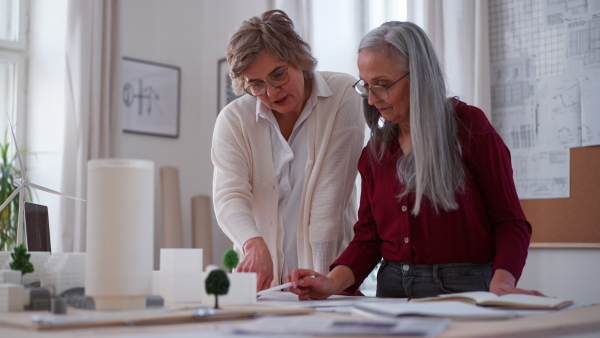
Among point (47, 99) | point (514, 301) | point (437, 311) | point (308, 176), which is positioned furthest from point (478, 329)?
point (47, 99)

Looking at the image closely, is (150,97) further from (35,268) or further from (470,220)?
(470,220)

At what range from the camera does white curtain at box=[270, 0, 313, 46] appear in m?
4.21

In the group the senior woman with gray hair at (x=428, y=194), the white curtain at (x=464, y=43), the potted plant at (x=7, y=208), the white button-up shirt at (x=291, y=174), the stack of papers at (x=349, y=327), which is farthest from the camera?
the potted plant at (x=7, y=208)

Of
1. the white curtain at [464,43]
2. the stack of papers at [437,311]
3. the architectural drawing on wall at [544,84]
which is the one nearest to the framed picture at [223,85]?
the white curtain at [464,43]

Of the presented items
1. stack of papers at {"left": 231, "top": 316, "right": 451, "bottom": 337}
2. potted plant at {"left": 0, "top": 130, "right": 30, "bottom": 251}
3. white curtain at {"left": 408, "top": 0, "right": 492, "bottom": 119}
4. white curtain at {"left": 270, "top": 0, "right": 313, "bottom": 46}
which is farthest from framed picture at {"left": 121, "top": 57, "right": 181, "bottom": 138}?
stack of papers at {"left": 231, "top": 316, "right": 451, "bottom": 337}

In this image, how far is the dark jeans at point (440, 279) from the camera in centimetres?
172

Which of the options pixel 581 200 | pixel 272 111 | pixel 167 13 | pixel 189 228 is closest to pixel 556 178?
pixel 581 200

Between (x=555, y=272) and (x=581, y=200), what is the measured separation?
0.34 meters

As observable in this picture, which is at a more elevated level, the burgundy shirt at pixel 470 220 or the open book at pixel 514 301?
the burgundy shirt at pixel 470 220

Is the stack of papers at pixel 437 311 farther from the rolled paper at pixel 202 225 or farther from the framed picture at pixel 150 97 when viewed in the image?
the framed picture at pixel 150 97

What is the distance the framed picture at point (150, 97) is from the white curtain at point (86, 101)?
0.18m

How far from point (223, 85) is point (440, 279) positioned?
3.49 metres

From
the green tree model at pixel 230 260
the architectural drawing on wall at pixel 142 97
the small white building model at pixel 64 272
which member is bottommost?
the small white building model at pixel 64 272

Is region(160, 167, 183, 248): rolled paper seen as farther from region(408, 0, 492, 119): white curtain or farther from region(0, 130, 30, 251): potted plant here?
region(408, 0, 492, 119): white curtain
